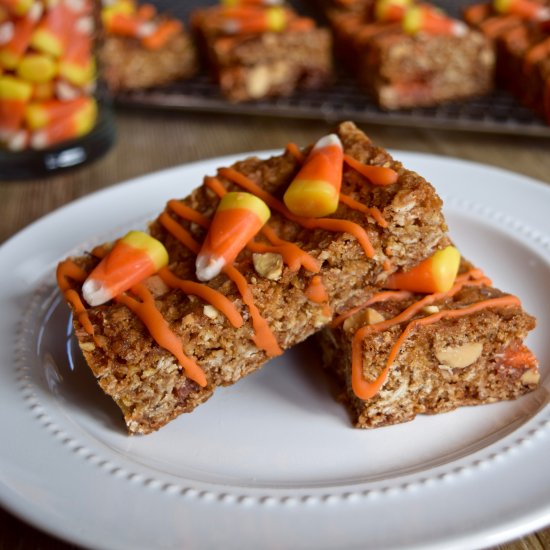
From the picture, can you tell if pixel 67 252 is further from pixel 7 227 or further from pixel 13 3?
pixel 13 3

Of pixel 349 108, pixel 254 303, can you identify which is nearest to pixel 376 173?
pixel 254 303

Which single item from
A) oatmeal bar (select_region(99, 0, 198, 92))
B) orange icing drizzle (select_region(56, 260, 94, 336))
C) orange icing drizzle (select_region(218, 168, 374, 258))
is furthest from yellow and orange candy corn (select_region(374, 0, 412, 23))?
orange icing drizzle (select_region(56, 260, 94, 336))

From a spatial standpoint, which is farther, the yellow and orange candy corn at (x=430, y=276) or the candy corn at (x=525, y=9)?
the candy corn at (x=525, y=9)

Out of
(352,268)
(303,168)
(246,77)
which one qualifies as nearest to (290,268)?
(352,268)

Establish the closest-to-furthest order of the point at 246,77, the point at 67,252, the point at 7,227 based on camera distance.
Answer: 1. the point at 67,252
2. the point at 7,227
3. the point at 246,77

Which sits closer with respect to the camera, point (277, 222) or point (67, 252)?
point (277, 222)

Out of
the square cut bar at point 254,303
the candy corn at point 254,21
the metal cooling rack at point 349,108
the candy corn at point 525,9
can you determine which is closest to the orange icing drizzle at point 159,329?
the square cut bar at point 254,303

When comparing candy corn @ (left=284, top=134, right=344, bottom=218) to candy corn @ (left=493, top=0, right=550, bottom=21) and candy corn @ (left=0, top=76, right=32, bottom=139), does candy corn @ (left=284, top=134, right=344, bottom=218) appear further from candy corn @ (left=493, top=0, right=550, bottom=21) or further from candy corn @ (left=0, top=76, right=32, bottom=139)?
candy corn @ (left=493, top=0, right=550, bottom=21)

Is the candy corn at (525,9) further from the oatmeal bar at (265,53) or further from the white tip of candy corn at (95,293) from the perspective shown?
the white tip of candy corn at (95,293)
